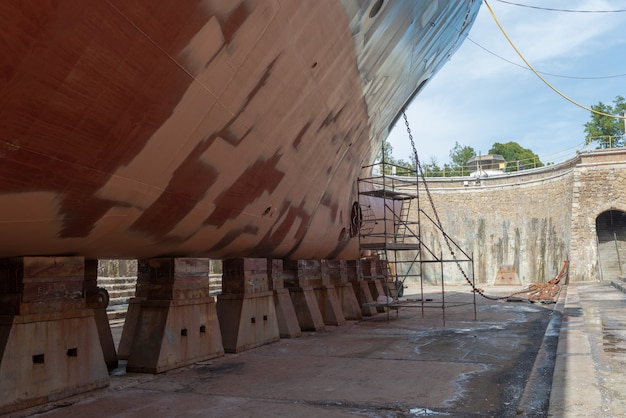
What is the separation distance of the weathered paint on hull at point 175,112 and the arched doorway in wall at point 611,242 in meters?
27.0

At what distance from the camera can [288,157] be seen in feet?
23.5

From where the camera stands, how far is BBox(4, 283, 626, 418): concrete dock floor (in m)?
4.80

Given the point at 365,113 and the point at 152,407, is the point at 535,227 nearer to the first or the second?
the point at 365,113

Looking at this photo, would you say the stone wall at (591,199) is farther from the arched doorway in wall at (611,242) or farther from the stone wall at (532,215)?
the arched doorway in wall at (611,242)

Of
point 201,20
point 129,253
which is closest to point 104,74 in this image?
point 201,20

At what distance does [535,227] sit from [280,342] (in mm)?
30008

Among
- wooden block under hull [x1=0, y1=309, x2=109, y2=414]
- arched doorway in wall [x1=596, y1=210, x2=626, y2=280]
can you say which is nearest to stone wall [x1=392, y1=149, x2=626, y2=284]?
arched doorway in wall [x1=596, y1=210, x2=626, y2=280]

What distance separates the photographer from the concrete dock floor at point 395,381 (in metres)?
4.80

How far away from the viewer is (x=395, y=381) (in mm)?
6168

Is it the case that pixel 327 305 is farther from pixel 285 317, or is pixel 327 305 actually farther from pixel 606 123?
pixel 606 123

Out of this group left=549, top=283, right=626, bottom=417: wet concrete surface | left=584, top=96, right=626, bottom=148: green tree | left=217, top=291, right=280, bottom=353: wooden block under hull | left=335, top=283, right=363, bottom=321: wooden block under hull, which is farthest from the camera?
left=584, top=96, right=626, bottom=148: green tree

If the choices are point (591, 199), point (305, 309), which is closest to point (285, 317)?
point (305, 309)

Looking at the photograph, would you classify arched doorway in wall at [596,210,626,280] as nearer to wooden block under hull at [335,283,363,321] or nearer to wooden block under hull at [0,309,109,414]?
wooden block under hull at [335,283,363,321]

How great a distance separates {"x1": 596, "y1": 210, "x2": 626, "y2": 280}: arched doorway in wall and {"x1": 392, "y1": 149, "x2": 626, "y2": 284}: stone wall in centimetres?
150
